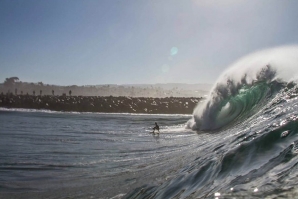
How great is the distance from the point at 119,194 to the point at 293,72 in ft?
35.7

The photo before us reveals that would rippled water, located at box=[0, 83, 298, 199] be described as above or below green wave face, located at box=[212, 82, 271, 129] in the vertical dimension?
below

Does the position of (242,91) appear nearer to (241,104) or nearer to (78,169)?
(241,104)

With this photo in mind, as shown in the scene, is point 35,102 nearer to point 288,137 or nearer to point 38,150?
point 38,150

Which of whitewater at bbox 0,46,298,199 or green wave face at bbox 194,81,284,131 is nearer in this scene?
whitewater at bbox 0,46,298,199

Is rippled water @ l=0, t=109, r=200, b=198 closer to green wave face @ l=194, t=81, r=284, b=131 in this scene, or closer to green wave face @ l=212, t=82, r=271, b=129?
green wave face @ l=212, t=82, r=271, b=129

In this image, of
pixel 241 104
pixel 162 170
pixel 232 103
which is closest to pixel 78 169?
pixel 162 170

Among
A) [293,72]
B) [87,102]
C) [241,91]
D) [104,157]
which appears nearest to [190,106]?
[87,102]

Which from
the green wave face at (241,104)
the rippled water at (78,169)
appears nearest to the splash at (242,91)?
the green wave face at (241,104)

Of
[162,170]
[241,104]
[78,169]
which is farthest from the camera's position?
[241,104]

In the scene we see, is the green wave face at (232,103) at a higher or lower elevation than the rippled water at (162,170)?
higher

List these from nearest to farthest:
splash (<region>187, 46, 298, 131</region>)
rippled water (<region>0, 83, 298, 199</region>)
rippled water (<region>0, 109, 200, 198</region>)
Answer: rippled water (<region>0, 83, 298, 199</region>)
rippled water (<region>0, 109, 200, 198</region>)
splash (<region>187, 46, 298, 131</region>)

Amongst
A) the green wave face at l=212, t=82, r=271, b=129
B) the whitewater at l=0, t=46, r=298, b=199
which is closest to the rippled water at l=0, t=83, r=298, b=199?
the whitewater at l=0, t=46, r=298, b=199

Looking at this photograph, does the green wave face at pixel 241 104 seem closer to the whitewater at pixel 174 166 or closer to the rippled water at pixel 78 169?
the whitewater at pixel 174 166

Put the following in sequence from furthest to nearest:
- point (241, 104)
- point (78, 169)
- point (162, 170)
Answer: point (241, 104)
point (78, 169)
point (162, 170)
